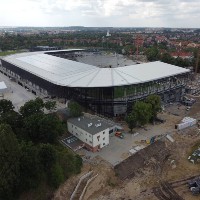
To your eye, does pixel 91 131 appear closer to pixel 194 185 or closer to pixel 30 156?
pixel 30 156

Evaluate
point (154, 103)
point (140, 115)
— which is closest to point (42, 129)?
point (140, 115)

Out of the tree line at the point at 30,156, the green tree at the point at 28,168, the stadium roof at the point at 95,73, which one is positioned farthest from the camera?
the stadium roof at the point at 95,73

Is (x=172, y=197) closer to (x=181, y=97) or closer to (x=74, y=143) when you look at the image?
(x=74, y=143)

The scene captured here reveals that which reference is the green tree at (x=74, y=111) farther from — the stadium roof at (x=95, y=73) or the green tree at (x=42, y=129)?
the stadium roof at (x=95, y=73)

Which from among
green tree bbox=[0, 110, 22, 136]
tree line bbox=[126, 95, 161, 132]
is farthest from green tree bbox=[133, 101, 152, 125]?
green tree bbox=[0, 110, 22, 136]

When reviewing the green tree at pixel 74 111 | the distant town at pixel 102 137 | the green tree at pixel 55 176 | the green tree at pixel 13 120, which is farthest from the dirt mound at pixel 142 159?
the green tree at pixel 13 120

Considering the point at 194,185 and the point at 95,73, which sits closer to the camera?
the point at 194,185

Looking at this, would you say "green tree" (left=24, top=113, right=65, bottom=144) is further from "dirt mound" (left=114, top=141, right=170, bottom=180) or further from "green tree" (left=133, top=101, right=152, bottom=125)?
"green tree" (left=133, top=101, right=152, bottom=125)

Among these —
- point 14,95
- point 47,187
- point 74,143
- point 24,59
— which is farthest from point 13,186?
point 24,59
